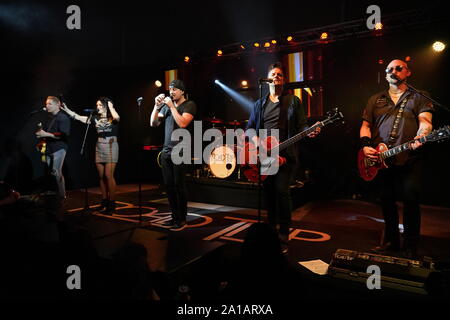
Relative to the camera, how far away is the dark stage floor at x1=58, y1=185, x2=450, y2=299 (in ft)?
7.13

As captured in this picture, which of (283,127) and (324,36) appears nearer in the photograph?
(283,127)

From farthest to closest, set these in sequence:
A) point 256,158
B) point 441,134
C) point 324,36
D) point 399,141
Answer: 1. point 324,36
2. point 256,158
3. point 399,141
4. point 441,134

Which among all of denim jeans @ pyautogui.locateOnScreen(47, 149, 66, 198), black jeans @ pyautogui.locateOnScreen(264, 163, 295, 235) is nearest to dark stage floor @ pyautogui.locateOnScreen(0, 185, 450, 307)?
black jeans @ pyautogui.locateOnScreen(264, 163, 295, 235)

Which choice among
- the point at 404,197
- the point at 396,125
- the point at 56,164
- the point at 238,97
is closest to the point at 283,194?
the point at 404,197

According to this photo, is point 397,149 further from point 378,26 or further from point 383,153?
point 378,26

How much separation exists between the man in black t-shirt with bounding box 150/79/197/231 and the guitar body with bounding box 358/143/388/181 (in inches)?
85.3

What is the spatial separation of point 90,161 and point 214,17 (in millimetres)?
5324

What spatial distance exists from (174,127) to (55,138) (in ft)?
9.94

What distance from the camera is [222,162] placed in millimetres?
6332

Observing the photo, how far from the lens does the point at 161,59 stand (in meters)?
8.76

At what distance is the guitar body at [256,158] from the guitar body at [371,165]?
0.91 metres

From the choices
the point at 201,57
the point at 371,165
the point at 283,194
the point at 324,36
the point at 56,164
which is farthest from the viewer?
the point at 201,57

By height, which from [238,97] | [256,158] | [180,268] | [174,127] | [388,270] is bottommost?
[388,270]
